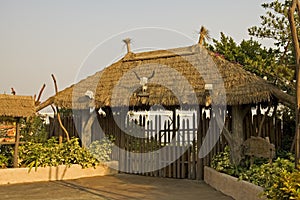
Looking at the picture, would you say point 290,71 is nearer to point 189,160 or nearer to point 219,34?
point 189,160

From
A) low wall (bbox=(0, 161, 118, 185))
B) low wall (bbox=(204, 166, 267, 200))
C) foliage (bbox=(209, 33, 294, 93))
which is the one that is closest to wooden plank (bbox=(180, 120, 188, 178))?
low wall (bbox=(204, 166, 267, 200))

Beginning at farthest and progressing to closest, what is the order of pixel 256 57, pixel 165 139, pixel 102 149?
pixel 256 57 < pixel 102 149 < pixel 165 139

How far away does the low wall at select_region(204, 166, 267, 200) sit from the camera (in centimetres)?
614

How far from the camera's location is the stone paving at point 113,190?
7551mm

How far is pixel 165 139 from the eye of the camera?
36.0ft

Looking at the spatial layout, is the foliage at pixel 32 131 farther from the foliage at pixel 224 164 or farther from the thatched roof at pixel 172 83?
the foliage at pixel 224 164

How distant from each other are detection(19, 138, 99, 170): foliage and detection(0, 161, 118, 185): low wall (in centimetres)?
14

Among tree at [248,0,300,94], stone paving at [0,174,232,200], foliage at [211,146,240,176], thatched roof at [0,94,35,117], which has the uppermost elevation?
tree at [248,0,300,94]

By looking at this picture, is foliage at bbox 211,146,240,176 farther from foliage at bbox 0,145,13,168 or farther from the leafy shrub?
foliage at bbox 0,145,13,168

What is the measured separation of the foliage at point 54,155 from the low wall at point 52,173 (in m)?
0.14

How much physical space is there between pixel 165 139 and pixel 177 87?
1753mm

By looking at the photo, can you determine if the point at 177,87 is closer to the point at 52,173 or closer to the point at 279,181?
the point at 52,173

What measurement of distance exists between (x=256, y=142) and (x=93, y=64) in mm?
5704

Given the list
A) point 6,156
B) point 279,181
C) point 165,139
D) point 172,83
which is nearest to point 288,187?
point 279,181
